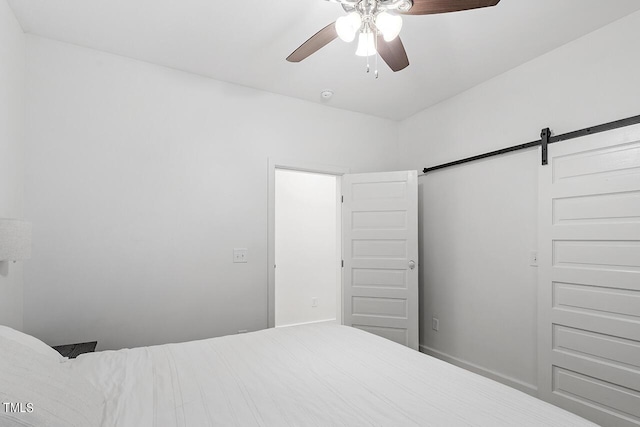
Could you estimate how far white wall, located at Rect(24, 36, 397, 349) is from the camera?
2.36 meters

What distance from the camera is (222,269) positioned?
9.67ft

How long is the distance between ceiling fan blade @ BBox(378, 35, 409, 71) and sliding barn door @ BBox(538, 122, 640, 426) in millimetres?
1409

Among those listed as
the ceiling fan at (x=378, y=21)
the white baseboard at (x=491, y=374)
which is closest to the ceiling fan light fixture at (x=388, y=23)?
the ceiling fan at (x=378, y=21)

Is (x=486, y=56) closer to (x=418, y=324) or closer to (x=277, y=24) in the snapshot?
(x=277, y=24)

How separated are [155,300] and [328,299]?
8.59ft

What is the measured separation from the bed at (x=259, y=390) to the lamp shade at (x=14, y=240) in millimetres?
649

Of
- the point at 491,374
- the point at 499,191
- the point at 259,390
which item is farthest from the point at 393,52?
the point at 491,374

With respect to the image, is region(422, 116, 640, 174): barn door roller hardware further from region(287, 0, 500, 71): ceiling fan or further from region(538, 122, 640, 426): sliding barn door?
region(287, 0, 500, 71): ceiling fan

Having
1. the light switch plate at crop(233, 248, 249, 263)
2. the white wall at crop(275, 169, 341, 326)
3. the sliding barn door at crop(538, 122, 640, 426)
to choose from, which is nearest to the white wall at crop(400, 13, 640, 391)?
the sliding barn door at crop(538, 122, 640, 426)

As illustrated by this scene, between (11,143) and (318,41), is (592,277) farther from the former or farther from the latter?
(11,143)

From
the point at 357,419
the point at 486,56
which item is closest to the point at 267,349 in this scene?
→ the point at 357,419

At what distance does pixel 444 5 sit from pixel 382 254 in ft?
7.84

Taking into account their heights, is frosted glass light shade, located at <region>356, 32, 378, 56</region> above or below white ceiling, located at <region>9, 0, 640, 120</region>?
below

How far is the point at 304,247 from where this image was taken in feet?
15.4
